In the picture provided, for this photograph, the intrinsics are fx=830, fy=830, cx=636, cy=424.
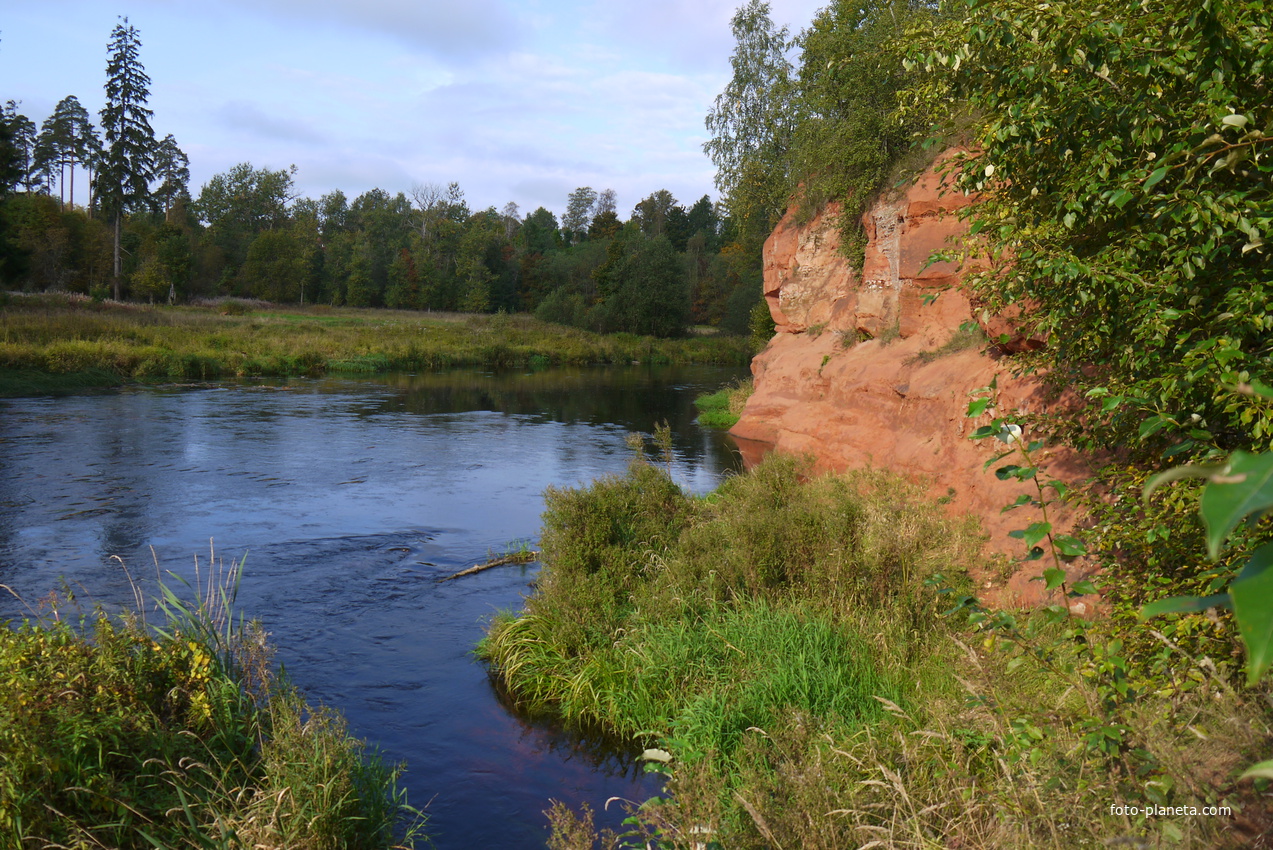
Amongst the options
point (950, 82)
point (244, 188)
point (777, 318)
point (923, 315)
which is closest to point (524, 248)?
point (244, 188)

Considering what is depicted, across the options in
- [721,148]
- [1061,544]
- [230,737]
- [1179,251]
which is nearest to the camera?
[1061,544]

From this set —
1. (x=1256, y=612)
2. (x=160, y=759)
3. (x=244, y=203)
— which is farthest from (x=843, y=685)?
(x=244, y=203)

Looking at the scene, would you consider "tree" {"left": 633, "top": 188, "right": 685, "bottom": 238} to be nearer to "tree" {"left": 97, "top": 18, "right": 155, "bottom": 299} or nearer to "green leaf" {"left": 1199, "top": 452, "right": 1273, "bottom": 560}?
"tree" {"left": 97, "top": 18, "right": 155, "bottom": 299}

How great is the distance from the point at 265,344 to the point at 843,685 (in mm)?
37452

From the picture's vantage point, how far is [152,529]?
11.7 m

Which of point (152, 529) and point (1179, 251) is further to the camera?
point (152, 529)

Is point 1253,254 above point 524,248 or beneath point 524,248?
beneath

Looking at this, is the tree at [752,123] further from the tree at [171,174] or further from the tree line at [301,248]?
the tree at [171,174]

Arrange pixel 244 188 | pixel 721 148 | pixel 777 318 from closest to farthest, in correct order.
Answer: pixel 777 318
pixel 721 148
pixel 244 188

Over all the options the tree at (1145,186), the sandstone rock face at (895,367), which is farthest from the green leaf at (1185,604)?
the sandstone rock face at (895,367)

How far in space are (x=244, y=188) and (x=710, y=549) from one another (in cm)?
9082

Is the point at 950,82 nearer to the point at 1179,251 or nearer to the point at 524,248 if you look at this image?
the point at 1179,251

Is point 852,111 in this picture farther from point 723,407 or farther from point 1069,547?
point 1069,547

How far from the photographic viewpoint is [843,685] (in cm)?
599
